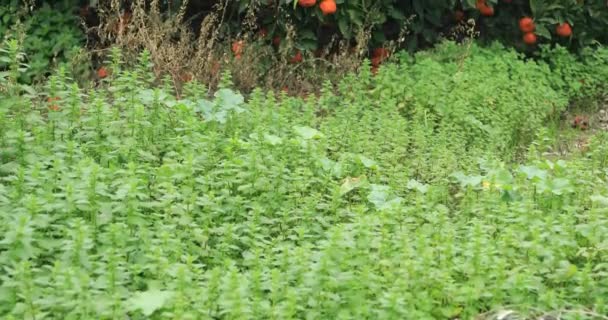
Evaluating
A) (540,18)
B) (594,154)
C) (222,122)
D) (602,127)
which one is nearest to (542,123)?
(602,127)

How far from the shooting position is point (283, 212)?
473 centimetres

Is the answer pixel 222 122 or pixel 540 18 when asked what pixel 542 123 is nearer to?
pixel 540 18

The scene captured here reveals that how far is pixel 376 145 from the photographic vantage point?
5836mm

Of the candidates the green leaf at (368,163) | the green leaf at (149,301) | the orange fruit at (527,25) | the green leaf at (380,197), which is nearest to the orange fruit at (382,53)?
the orange fruit at (527,25)

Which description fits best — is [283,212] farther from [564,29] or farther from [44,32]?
[564,29]

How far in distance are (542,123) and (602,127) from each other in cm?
74

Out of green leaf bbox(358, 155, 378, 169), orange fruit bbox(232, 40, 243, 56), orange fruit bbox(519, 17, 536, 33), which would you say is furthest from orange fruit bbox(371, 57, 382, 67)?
green leaf bbox(358, 155, 378, 169)

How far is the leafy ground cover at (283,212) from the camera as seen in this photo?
3.83m

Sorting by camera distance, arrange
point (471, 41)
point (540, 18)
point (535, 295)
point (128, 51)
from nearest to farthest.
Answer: point (535, 295)
point (128, 51)
point (471, 41)
point (540, 18)

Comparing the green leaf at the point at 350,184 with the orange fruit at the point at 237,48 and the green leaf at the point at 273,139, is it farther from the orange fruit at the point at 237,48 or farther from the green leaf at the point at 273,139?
the orange fruit at the point at 237,48

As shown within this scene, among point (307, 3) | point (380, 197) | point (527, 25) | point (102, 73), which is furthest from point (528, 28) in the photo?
point (380, 197)

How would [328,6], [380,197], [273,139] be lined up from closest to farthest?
[380,197], [273,139], [328,6]

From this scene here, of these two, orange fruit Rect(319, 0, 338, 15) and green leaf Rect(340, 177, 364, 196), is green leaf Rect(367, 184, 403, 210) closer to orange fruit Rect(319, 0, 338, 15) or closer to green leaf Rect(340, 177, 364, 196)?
green leaf Rect(340, 177, 364, 196)

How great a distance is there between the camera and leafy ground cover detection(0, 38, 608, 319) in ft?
12.6
